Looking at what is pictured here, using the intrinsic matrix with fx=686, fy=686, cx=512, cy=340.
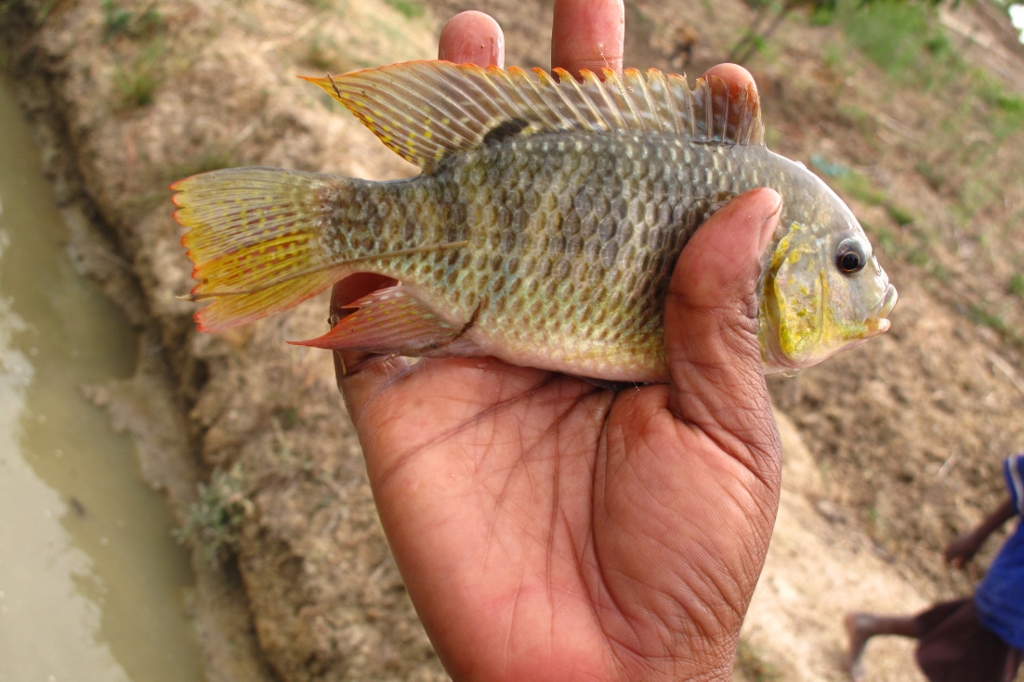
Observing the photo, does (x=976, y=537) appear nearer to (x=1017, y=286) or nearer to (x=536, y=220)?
(x=1017, y=286)

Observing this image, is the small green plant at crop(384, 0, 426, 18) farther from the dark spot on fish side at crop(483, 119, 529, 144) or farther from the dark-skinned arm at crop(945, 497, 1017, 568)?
the dark-skinned arm at crop(945, 497, 1017, 568)

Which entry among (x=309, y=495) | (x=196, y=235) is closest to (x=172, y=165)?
(x=309, y=495)

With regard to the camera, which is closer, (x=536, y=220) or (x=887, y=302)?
(x=536, y=220)

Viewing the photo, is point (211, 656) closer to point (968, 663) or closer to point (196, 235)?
point (196, 235)

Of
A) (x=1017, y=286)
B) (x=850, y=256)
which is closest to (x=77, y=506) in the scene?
(x=850, y=256)

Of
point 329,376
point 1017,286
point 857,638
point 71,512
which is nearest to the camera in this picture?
point 71,512

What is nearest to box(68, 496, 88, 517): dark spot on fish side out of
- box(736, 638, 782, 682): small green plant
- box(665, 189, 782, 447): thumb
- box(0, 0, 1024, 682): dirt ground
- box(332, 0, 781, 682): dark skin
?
box(0, 0, 1024, 682): dirt ground
